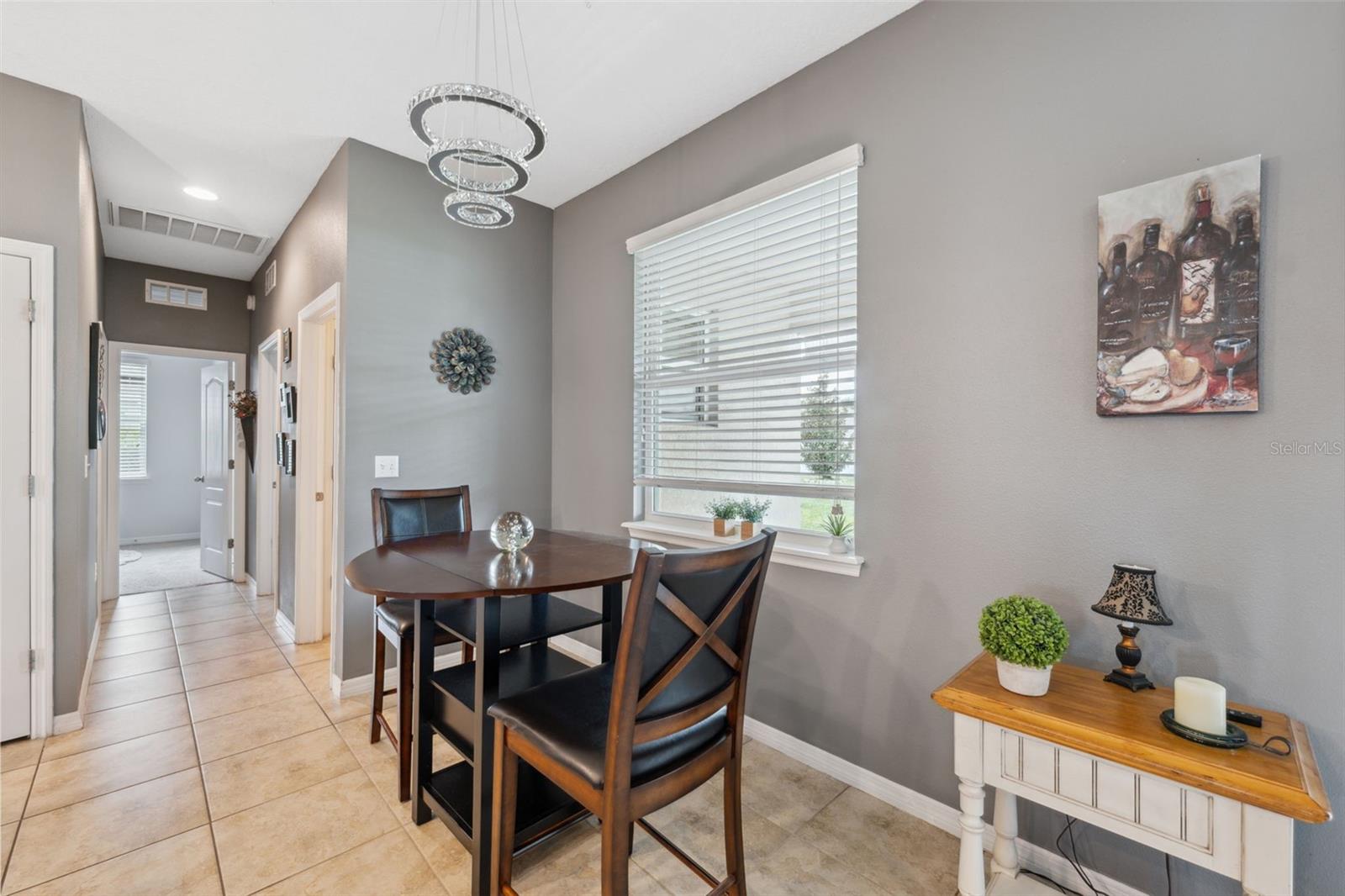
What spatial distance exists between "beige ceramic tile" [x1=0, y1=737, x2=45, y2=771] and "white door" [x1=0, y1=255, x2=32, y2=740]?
36 mm

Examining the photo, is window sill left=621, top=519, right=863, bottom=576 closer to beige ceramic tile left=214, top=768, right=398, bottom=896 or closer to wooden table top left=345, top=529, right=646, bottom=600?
wooden table top left=345, top=529, right=646, bottom=600

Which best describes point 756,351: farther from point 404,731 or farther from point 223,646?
point 223,646

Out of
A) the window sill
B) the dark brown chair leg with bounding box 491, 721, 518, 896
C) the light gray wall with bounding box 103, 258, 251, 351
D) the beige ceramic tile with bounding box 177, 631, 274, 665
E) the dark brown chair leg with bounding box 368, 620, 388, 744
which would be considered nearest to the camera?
the dark brown chair leg with bounding box 491, 721, 518, 896

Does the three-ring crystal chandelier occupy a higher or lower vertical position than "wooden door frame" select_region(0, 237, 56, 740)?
higher

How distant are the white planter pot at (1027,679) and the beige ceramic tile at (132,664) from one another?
4193 mm

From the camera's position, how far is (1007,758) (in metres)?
1.39

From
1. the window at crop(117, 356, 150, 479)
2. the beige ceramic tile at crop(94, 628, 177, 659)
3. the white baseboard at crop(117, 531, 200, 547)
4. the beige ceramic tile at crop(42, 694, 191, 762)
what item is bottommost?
the beige ceramic tile at crop(42, 694, 191, 762)

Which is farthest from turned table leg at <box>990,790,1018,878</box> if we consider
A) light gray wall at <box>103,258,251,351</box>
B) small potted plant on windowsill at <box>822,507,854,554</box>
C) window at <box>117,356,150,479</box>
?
window at <box>117,356,150,479</box>

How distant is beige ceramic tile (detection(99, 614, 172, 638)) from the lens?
381cm

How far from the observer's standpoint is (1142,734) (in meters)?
1.24

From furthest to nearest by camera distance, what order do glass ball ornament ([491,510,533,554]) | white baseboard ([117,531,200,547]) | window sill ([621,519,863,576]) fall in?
white baseboard ([117,531,200,547]) < window sill ([621,519,863,576]) < glass ball ornament ([491,510,533,554])

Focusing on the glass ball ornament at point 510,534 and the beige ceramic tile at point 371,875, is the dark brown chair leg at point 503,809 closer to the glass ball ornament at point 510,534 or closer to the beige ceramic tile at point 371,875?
the beige ceramic tile at point 371,875

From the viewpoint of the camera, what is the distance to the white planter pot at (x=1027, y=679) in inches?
56.0

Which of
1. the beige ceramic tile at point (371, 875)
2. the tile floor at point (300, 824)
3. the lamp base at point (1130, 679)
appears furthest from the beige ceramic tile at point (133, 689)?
the lamp base at point (1130, 679)
